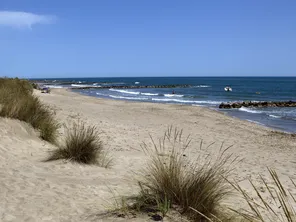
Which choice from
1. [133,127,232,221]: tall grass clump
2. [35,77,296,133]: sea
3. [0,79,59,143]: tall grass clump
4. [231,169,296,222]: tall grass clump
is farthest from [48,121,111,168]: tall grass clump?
[35,77,296,133]: sea

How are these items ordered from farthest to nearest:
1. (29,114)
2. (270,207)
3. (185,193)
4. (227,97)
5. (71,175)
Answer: (227,97)
(29,114)
(71,175)
(185,193)
(270,207)

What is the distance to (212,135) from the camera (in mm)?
13703

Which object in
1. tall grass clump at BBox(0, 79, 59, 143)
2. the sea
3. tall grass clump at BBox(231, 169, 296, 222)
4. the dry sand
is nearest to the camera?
tall grass clump at BBox(231, 169, 296, 222)

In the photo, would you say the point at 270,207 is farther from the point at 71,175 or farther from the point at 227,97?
the point at 227,97

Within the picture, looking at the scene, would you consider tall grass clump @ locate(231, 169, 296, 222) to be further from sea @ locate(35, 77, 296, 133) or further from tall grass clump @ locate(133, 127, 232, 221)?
sea @ locate(35, 77, 296, 133)

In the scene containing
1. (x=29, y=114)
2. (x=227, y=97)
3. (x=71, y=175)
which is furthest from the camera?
(x=227, y=97)

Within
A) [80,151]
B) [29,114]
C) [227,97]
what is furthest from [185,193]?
[227,97]

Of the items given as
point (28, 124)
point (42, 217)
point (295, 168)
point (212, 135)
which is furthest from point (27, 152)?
point (212, 135)

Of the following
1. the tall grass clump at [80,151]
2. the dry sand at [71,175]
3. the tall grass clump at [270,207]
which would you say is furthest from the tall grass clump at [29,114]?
the tall grass clump at [270,207]

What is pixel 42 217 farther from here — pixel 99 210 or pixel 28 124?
pixel 28 124

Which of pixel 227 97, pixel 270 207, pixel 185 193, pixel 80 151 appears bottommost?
pixel 227 97

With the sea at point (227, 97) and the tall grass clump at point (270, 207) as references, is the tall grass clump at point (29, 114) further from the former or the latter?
the sea at point (227, 97)

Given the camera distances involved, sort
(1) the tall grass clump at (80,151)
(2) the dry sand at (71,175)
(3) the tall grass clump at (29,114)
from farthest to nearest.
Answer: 1. (3) the tall grass clump at (29,114)
2. (1) the tall grass clump at (80,151)
3. (2) the dry sand at (71,175)

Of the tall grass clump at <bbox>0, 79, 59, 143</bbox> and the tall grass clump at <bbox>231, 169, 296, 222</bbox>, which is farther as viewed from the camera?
the tall grass clump at <bbox>0, 79, 59, 143</bbox>
